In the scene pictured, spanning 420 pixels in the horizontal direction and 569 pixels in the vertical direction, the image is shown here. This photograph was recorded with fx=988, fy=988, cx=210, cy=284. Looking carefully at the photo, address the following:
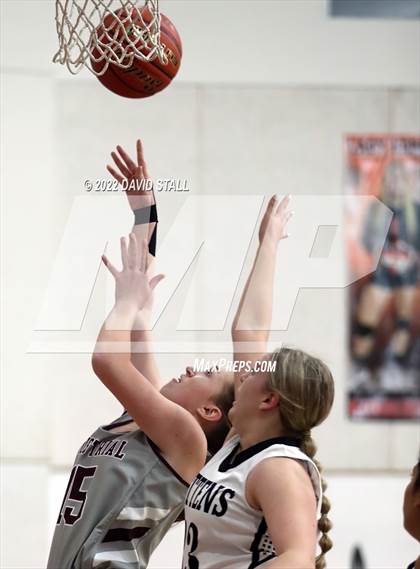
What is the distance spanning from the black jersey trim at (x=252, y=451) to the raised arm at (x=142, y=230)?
49cm

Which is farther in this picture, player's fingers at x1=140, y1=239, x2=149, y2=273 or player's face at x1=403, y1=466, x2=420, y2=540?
player's fingers at x1=140, y1=239, x2=149, y2=273

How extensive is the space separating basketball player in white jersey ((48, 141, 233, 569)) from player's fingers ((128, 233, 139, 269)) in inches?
8.9

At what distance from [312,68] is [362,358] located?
1.16 meters

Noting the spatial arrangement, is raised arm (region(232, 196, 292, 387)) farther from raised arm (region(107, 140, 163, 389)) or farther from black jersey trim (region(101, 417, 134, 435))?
black jersey trim (region(101, 417, 134, 435))

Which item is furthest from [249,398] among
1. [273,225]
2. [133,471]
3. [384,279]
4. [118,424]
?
[384,279]

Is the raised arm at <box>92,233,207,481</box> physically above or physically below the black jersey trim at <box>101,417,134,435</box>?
above

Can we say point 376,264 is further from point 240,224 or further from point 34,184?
point 34,184

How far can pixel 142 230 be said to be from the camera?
2535 mm

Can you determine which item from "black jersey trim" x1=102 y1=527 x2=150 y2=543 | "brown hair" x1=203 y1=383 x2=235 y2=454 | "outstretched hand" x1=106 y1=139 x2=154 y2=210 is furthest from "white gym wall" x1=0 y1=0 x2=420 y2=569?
"black jersey trim" x1=102 y1=527 x2=150 y2=543

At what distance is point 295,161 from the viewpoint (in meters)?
3.68

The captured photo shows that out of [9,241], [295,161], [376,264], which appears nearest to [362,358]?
[376,264]
